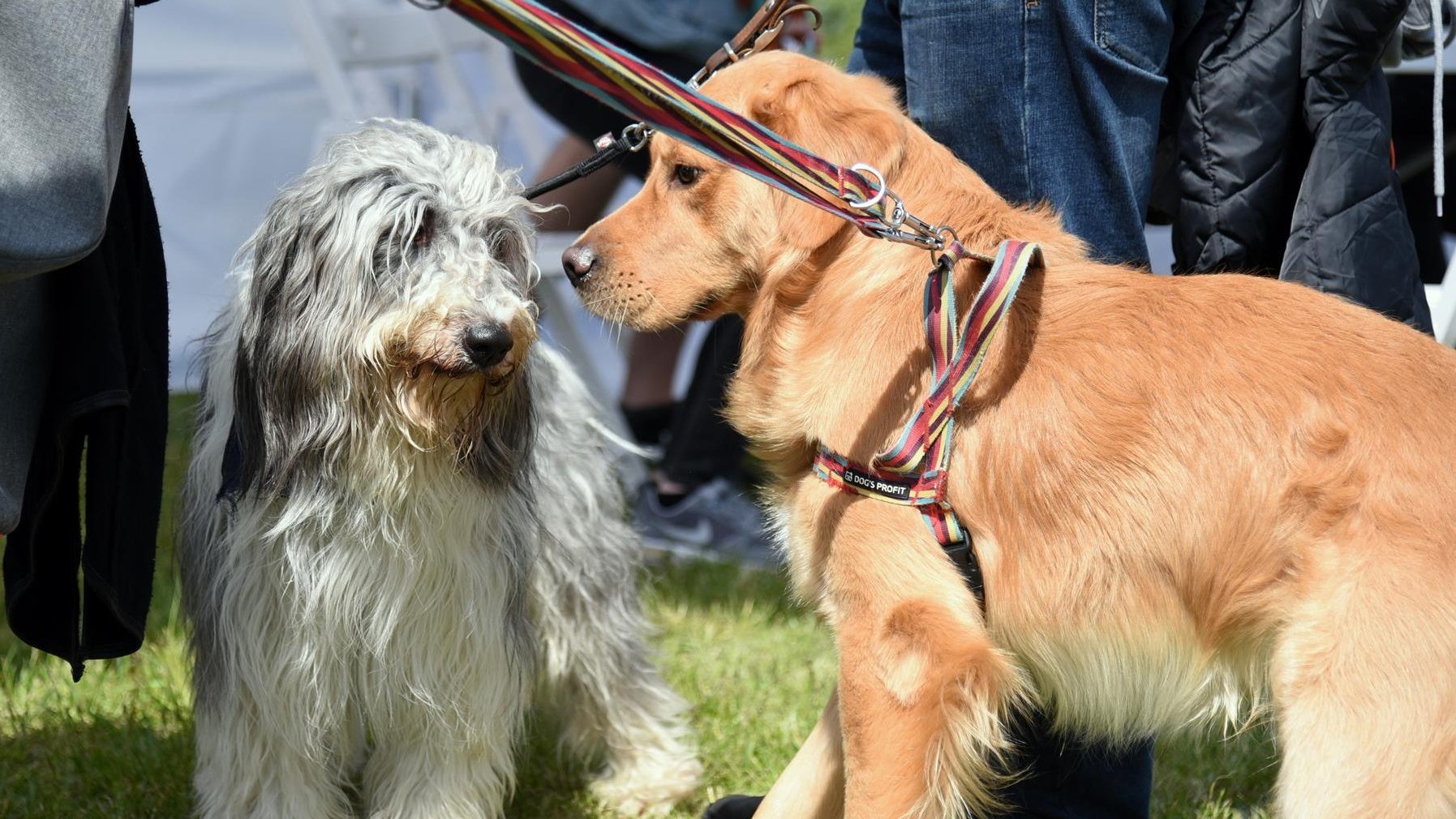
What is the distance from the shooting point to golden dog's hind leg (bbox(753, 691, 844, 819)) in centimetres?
258

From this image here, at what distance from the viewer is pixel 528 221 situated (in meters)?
2.78

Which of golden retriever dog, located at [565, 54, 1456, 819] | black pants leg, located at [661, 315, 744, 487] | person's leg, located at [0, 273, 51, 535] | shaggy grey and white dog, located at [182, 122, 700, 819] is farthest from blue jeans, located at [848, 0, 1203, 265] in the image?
black pants leg, located at [661, 315, 744, 487]

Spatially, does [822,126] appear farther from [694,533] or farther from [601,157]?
[694,533]

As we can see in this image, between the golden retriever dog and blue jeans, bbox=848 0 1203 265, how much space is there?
6.8 inches

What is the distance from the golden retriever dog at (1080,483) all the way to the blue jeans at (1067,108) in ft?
0.58

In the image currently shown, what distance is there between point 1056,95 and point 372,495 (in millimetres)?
1533

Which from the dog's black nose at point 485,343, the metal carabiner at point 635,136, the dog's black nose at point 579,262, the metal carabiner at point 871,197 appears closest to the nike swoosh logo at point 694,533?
the metal carabiner at point 635,136

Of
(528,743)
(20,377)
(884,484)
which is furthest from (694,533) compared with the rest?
(20,377)

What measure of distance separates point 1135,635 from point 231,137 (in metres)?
6.72

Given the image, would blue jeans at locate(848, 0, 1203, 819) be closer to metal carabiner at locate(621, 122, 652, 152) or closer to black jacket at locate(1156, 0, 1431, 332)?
black jacket at locate(1156, 0, 1431, 332)

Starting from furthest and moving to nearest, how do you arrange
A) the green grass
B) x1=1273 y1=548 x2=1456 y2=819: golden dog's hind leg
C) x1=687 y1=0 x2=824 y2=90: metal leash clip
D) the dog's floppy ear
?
the green grass < x1=687 y1=0 x2=824 y2=90: metal leash clip < the dog's floppy ear < x1=1273 y1=548 x2=1456 y2=819: golden dog's hind leg

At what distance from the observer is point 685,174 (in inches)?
100

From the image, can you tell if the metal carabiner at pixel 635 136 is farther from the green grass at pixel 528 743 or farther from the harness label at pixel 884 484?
the green grass at pixel 528 743

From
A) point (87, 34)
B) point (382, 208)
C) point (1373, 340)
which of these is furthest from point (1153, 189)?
point (87, 34)
